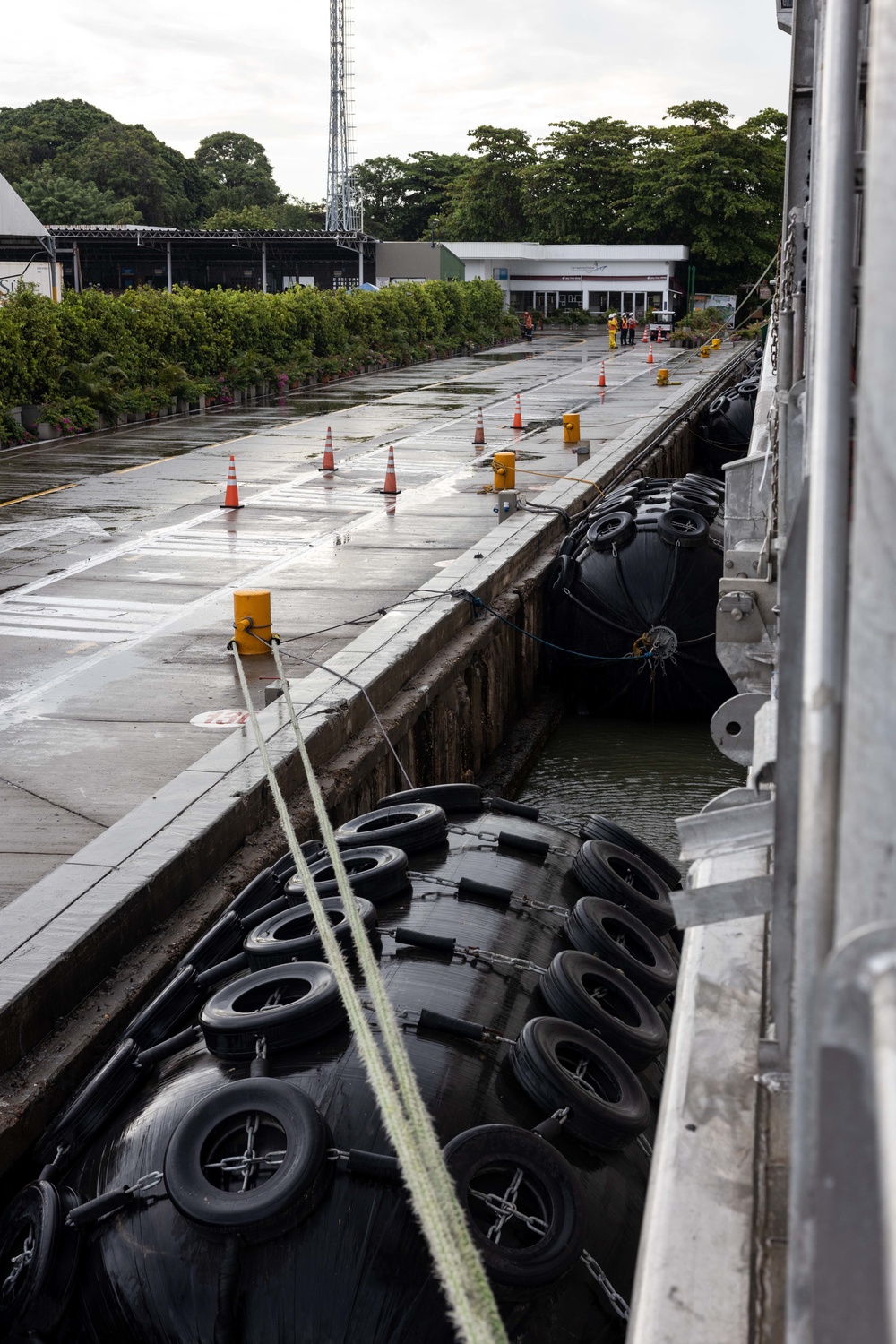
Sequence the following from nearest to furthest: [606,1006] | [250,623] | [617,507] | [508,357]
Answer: [606,1006], [250,623], [617,507], [508,357]

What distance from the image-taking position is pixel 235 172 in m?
129

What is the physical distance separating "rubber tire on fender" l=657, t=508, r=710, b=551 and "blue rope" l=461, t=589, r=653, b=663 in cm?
124

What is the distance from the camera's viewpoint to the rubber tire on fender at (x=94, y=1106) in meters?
4.92

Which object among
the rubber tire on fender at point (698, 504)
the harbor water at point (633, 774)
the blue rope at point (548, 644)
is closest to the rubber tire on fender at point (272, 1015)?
the harbor water at point (633, 774)

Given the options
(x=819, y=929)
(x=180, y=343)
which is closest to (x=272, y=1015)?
(x=819, y=929)

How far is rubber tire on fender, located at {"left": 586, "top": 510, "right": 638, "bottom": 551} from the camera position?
580 inches

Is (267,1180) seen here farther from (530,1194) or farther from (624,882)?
(624,882)

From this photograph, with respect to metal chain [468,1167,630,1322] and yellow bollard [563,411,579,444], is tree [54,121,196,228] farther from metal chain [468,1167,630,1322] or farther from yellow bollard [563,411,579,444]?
metal chain [468,1167,630,1322]

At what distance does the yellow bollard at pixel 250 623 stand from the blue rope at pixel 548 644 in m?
2.01

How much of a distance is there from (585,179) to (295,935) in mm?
92907

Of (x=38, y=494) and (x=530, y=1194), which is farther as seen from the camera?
(x=38, y=494)

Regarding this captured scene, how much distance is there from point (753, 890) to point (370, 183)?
120 metres

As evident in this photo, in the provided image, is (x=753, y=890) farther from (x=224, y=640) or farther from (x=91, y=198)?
(x=91, y=198)

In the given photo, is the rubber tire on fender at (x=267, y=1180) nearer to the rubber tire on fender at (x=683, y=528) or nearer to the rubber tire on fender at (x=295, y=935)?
the rubber tire on fender at (x=295, y=935)
